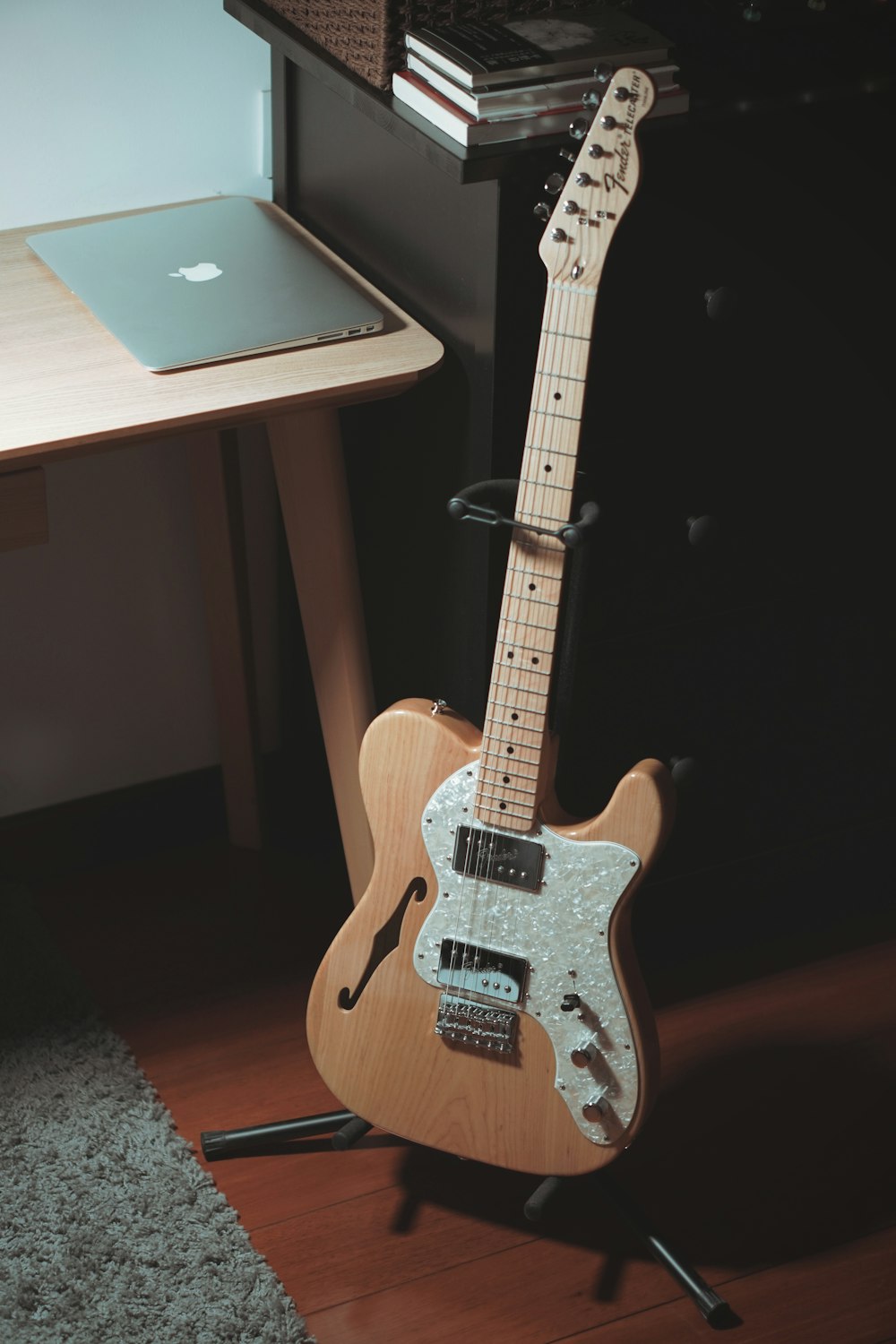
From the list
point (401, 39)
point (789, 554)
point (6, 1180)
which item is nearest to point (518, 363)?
point (401, 39)

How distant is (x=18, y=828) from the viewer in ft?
6.52

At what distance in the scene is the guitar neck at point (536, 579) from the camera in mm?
1266

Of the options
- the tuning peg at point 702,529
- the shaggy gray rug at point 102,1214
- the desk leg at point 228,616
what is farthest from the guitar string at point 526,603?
the desk leg at point 228,616

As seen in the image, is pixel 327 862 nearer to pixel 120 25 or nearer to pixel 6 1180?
pixel 6 1180

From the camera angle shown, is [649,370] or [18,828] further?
[18,828]

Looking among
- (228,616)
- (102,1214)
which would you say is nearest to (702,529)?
(228,616)

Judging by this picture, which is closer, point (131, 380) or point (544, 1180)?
point (131, 380)

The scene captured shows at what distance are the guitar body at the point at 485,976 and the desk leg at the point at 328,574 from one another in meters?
0.20

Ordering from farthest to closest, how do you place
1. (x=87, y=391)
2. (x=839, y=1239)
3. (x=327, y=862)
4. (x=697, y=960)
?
(x=327, y=862) → (x=697, y=960) → (x=839, y=1239) → (x=87, y=391)

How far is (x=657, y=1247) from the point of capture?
1.50 metres

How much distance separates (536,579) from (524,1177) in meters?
0.69

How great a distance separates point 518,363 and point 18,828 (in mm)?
980

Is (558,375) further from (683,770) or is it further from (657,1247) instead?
(657,1247)

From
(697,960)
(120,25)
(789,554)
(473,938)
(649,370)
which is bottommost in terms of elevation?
(697,960)
